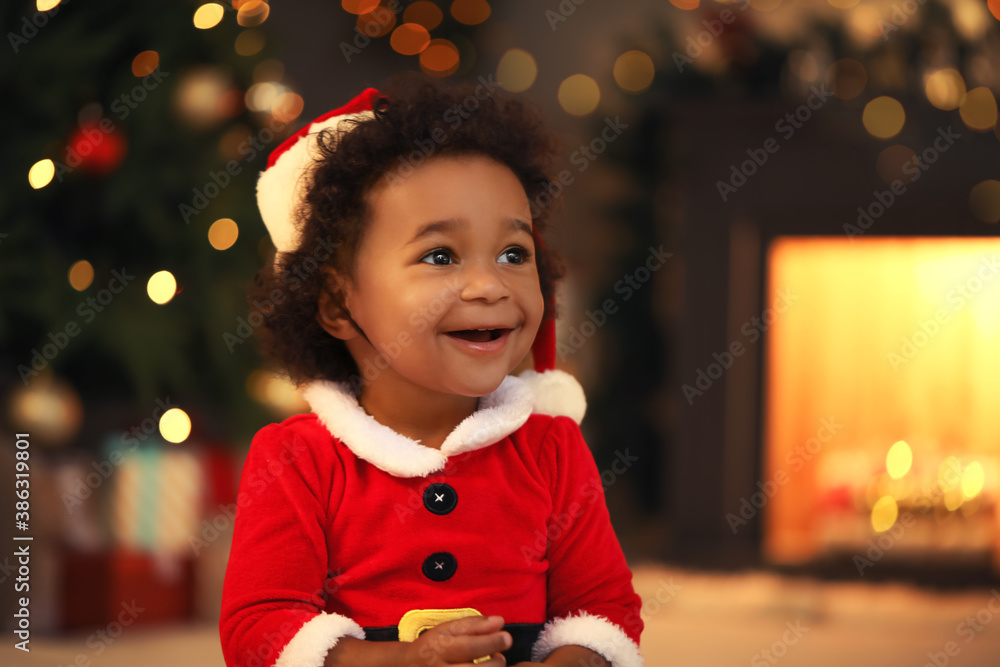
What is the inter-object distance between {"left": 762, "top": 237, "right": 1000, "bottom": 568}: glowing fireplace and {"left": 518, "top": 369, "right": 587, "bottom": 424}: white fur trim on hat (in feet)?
5.69

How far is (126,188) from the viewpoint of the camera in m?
1.61

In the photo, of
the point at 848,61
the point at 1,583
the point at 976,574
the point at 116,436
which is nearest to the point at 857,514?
the point at 976,574

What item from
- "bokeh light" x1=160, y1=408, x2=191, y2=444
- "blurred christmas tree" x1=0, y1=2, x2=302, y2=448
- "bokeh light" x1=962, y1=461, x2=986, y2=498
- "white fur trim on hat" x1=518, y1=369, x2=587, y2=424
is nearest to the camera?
"white fur trim on hat" x1=518, y1=369, x2=587, y2=424

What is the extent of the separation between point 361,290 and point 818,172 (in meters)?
1.94

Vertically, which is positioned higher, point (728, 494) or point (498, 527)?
point (728, 494)

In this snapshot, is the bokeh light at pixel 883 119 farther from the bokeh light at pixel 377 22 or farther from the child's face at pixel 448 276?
the child's face at pixel 448 276

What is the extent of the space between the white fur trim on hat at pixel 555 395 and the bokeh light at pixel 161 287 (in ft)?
3.35

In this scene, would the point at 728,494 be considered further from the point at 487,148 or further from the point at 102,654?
the point at 487,148

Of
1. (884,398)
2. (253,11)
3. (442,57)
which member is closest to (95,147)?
(253,11)

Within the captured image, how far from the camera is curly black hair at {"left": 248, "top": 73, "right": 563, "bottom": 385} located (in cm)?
76

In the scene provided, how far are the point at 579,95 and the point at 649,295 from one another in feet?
1.95

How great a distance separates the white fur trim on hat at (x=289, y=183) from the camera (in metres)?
0.81

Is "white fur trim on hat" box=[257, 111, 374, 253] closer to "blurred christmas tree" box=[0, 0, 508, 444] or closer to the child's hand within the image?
the child's hand

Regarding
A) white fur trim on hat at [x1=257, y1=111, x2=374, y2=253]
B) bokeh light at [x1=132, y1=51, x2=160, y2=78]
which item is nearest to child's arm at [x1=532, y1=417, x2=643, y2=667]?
white fur trim on hat at [x1=257, y1=111, x2=374, y2=253]
